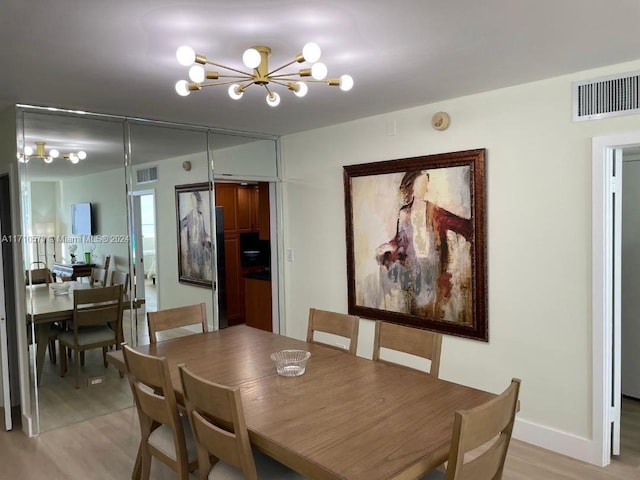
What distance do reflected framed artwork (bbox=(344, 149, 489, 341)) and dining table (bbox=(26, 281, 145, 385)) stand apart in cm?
231

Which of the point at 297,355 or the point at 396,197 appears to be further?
the point at 396,197

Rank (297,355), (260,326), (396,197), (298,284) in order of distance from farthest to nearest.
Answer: (260,326) → (298,284) → (396,197) → (297,355)

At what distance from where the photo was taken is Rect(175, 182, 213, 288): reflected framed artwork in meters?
4.41

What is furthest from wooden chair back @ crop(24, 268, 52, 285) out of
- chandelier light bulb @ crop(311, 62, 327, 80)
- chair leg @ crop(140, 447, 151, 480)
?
chandelier light bulb @ crop(311, 62, 327, 80)

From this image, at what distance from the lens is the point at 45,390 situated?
3539mm

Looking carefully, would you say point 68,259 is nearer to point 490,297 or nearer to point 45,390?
point 45,390

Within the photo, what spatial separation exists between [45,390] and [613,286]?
3.95 meters

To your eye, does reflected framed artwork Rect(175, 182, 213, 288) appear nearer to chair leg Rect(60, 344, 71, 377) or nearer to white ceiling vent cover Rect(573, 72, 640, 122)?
chair leg Rect(60, 344, 71, 377)

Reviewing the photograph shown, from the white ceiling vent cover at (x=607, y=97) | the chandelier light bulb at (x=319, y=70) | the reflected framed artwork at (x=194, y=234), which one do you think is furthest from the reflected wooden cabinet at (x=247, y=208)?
the chandelier light bulb at (x=319, y=70)

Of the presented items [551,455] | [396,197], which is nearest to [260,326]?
[396,197]

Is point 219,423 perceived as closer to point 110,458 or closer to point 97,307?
point 110,458

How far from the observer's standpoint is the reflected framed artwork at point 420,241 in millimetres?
3422

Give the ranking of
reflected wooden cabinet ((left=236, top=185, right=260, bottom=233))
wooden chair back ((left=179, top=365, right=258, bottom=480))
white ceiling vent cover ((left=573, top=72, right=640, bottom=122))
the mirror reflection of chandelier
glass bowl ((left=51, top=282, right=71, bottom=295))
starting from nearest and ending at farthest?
1. wooden chair back ((left=179, top=365, right=258, bottom=480))
2. white ceiling vent cover ((left=573, top=72, right=640, bottom=122))
3. the mirror reflection of chandelier
4. glass bowl ((left=51, top=282, right=71, bottom=295))
5. reflected wooden cabinet ((left=236, top=185, right=260, bottom=233))

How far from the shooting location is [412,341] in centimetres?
257
